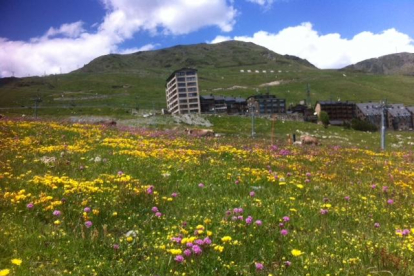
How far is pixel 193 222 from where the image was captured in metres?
7.39

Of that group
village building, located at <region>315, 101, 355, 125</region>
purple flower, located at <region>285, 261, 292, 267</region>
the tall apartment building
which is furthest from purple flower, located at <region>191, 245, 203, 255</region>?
village building, located at <region>315, 101, 355, 125</region>

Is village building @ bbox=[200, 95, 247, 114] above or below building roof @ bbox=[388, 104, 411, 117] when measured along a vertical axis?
above

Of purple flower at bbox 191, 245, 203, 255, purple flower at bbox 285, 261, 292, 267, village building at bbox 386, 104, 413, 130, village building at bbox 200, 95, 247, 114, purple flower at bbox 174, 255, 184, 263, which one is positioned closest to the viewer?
purple flower at bbox 174, 255, 184, 263

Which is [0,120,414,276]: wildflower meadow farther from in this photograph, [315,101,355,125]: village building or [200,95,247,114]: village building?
[315,101,355,125]: village building

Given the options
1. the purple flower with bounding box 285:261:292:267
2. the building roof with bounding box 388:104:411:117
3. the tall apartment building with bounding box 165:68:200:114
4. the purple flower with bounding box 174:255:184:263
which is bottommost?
the building roof with bounding box 388:104:411:117

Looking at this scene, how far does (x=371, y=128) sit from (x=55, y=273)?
Result: 396 ft

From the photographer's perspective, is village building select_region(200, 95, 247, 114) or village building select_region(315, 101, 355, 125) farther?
village building select_region(315, 101, 355, 125)

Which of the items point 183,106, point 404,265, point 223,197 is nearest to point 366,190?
point 223,197

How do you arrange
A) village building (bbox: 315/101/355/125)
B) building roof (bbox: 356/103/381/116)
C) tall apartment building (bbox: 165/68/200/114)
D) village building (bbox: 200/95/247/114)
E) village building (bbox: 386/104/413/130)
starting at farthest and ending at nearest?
1. village building (bbox: 386/104/413/130)
2. village building (bbox: 315/101/355/125)
3. building roof (bbox: 356/103/381/116)
4. village building (bbox: 200/95/247/114)
5. tall apartment building (bbox: 165/68/200/114)

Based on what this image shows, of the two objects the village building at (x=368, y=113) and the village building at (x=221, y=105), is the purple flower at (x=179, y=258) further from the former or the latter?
the village building at (x=368, y=113)

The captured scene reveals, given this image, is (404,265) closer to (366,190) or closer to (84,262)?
(84,262)

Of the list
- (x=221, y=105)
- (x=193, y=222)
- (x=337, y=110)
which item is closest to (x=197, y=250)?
(x=193, y=222)

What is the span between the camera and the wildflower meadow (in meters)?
5.52

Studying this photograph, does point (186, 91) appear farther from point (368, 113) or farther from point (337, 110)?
point (368, 113)
